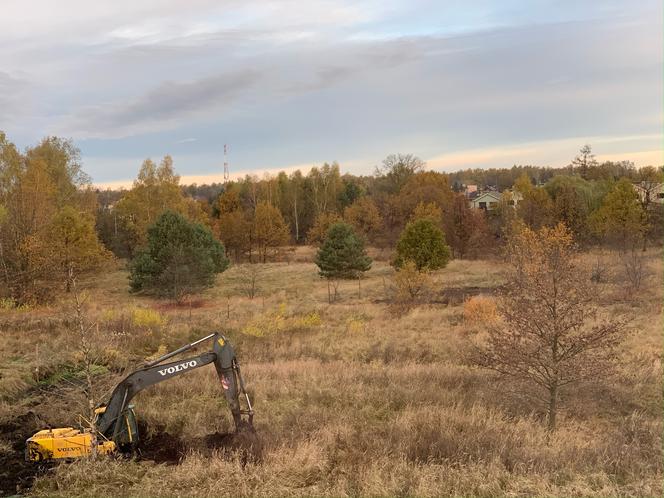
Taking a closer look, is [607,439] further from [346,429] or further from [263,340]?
[263,340]

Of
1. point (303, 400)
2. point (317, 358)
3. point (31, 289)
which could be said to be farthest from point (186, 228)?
point (303, 400)

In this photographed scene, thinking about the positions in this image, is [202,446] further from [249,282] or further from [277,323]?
[249,282]

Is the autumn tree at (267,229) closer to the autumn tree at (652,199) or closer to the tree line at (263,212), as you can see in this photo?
the tree line at (263,212)

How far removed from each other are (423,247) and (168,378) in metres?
30.8

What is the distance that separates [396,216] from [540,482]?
54.4 m

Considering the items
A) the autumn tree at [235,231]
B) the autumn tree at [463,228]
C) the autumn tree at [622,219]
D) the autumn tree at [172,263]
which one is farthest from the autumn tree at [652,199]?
the autumn tree at [235,231]

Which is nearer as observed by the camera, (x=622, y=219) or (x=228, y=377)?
(x=228, y=377)

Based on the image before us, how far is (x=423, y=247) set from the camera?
3856 cm

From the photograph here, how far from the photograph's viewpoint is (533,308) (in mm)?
10492

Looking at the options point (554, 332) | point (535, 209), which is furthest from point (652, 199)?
point (554, 332)

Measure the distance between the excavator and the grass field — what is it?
46cm

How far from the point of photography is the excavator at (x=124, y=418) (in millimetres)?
8742

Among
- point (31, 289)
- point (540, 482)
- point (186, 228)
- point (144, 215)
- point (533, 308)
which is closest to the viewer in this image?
point (540, 482)

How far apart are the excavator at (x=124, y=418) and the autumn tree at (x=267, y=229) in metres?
49.2
